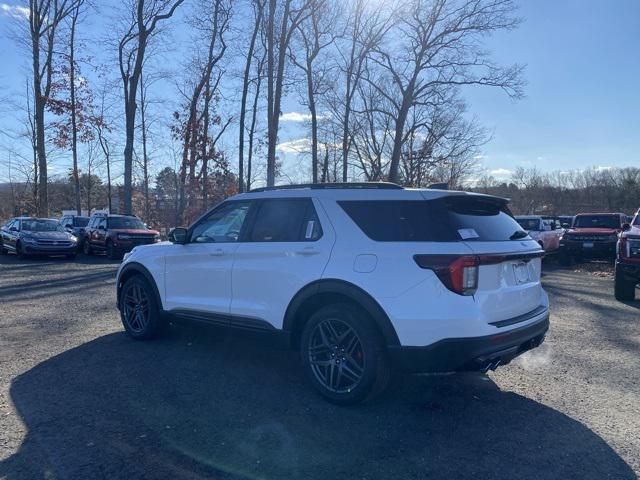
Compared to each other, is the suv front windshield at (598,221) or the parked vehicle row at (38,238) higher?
the suv front windshield at (598,221)

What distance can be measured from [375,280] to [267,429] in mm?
1382

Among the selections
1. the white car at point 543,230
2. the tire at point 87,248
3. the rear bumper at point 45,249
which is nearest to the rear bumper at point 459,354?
the white car at point 543,230

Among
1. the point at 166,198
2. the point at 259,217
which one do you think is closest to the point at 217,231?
the point at 259,217

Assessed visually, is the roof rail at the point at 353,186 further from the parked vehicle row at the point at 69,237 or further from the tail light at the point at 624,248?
the parked vehicle row at the point at 69,237

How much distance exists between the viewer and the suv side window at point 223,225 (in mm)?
5367

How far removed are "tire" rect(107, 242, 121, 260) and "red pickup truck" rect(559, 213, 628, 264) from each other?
54.0ft

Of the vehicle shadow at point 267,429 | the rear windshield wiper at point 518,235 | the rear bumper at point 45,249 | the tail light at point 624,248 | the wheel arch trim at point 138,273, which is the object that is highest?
the rear windshield wiper at point 518,235

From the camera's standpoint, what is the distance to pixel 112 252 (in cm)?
1977

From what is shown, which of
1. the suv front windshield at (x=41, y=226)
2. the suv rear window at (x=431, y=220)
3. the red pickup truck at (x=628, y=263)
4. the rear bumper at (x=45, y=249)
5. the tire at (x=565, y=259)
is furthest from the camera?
the suv front windshield at (x=41, y=226)

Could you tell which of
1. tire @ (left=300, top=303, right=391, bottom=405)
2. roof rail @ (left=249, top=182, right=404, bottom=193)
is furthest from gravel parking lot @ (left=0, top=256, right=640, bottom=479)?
roof rail @ (left=249, top=182, right=404, bottom=193)

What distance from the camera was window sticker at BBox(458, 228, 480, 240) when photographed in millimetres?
3977

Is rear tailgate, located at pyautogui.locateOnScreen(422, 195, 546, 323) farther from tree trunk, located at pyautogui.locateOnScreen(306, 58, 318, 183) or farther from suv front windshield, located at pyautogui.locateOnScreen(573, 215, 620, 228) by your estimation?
tree trunk, located at pyautogui.locateOnScreen(306, 58, 318, 183)

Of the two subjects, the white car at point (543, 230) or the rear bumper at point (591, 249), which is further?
the white car at point (543, 230)

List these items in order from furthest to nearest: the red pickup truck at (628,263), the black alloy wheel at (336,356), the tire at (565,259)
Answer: the tire at (565,259) < the red pickup truck at (628,263) < the black alloy wheel at (336,356)
